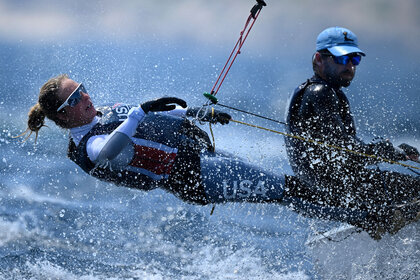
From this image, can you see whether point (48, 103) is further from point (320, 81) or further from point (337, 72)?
point (337, 72)

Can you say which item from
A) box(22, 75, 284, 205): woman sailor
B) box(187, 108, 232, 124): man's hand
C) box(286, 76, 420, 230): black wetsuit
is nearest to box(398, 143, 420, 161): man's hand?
box(286, 76, 420, 230): black wetsuit

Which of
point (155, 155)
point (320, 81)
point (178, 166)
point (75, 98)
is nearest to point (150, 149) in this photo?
point (155, 155)

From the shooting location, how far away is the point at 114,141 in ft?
10.8

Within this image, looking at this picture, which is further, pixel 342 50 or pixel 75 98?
pixel 342 50

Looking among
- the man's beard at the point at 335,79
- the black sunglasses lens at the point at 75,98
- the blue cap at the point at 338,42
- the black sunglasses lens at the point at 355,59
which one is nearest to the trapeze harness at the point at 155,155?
the black sunglasses lens at the point at 75,98

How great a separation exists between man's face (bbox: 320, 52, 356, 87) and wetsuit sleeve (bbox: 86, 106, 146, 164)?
1.45m

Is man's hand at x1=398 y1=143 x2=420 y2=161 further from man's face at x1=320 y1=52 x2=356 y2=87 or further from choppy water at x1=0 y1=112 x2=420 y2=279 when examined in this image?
man's face at x1=320 y1=52 x2=356 y2=87

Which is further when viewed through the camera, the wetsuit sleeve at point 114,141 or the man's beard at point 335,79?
the man's beard at point 335,79

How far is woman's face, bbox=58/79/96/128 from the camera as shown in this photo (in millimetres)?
3527

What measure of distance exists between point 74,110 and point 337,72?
1.99 m

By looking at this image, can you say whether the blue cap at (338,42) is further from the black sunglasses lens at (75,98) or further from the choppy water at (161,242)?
the black sunglasses lens at (75,98)

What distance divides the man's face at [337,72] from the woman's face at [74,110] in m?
1.82

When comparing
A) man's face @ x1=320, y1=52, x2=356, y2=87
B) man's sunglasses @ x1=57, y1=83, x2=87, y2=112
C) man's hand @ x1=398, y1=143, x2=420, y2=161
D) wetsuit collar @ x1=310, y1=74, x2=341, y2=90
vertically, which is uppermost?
man's face @ x1=320, y1=52, x2=356, y2=87

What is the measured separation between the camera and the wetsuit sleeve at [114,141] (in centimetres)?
330
